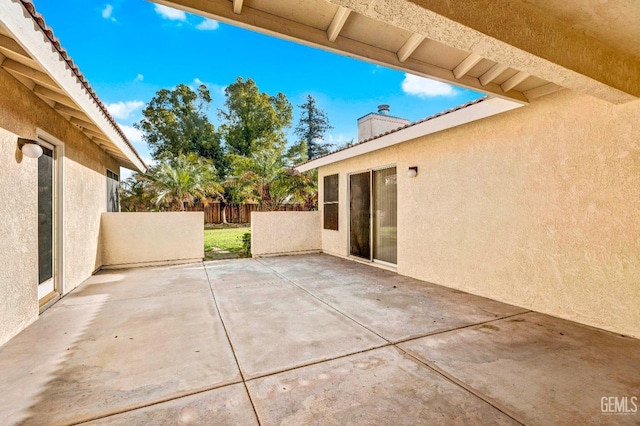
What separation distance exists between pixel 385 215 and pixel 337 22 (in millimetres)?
5977

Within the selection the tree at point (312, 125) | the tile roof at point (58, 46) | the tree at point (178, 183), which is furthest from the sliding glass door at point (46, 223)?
the tree at point (312, 125)

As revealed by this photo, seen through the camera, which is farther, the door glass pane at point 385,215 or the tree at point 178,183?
the tree at point 178,183

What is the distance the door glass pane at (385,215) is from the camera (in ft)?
25.9

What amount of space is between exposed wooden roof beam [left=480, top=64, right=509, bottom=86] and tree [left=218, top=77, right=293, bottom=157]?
28143 mm

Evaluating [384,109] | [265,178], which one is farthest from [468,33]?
[265,178]

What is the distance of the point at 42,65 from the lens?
330 cm

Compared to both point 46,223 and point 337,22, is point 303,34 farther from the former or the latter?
point 46,223

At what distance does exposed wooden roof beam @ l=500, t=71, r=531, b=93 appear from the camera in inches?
155

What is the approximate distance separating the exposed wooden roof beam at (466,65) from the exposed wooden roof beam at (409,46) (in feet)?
2.58

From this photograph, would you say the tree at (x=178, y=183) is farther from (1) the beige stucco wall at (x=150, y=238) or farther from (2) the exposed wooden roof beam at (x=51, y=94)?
(2) the exposed wooden roof beam at (x=51, y=94)

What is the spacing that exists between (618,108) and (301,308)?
17.6 ft

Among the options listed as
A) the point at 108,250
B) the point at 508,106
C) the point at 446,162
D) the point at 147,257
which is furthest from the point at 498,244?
the point at 108,250

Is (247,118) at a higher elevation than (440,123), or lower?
higher

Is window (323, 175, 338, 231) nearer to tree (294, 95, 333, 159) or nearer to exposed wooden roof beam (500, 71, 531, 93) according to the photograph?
exposed wooden roof beam (500, 71, 531, 93)
